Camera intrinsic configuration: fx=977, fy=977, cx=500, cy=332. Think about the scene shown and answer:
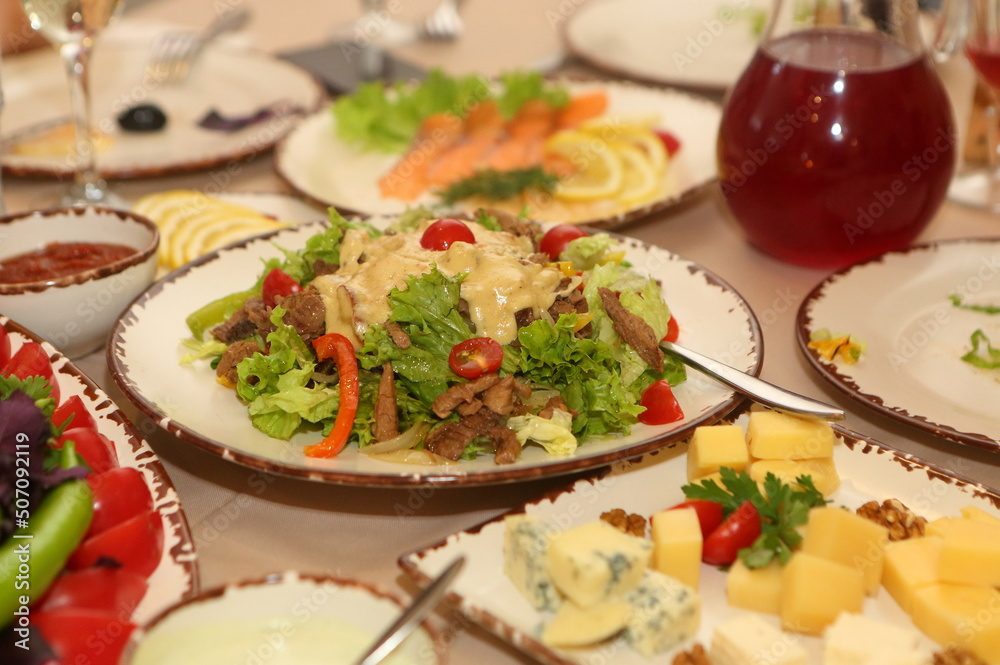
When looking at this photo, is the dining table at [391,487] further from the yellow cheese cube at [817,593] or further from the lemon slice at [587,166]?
the yellow cheese cube at [817,593]

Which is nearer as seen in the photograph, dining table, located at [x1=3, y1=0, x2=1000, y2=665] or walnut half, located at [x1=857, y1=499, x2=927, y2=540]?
walnut half, located at [x1=857, y1=499, x2=927, y2=540]

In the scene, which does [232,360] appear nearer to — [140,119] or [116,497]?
[116,497]

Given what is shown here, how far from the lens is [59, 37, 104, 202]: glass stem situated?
3264 millimetres

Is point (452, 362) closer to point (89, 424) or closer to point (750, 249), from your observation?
point (89, 424)

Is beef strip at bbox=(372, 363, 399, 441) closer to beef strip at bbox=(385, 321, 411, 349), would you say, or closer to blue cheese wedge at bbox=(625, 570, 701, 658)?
beef strip at bbox=(385, 321, 411, 349)

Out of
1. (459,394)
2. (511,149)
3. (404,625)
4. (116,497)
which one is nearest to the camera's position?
(404,625)

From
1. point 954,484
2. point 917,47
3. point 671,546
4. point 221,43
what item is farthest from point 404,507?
point 221,43

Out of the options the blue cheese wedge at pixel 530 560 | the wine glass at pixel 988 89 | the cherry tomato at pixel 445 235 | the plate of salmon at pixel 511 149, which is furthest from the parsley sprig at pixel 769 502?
the wine glass at pixel 988 89

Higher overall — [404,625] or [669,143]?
[404,625]

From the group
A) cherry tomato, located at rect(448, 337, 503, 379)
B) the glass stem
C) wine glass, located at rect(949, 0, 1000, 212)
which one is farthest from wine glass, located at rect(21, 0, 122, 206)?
wine glass, located at rect(949, 0, 1000, 212)

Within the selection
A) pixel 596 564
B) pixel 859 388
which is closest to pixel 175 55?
pixel 859 388

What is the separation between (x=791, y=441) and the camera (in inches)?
78.0

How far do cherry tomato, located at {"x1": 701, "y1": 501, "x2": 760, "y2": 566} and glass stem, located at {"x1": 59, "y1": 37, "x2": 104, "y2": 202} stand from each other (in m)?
2.58

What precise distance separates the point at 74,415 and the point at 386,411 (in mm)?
629
